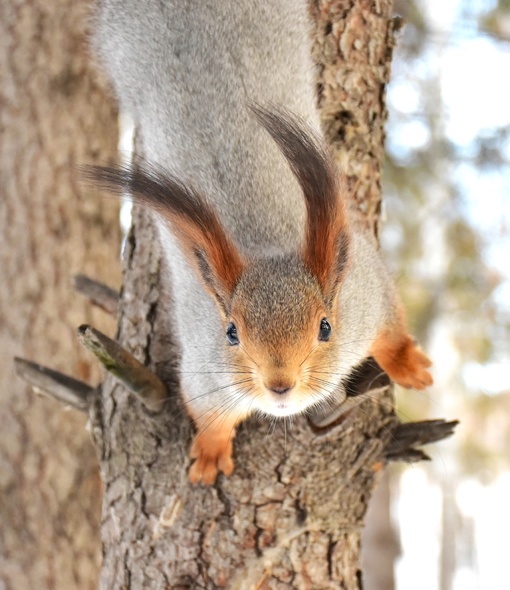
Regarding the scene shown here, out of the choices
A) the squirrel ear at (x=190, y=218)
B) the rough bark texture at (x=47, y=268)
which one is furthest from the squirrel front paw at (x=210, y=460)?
the rough bark texture at (x=47, y=268)

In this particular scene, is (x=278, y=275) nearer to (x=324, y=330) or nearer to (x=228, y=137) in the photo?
(x=324, y=330)

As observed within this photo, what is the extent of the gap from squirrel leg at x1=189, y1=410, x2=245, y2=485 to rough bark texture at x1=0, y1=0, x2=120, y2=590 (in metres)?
1.22

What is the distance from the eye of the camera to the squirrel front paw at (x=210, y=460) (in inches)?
64.0

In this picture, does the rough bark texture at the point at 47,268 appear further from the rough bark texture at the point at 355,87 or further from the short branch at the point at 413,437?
the short branch at the point at 413,437

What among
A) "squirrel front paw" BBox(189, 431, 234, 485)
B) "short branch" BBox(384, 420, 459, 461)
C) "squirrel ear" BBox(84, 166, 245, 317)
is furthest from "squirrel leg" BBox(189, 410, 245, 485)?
"short branch" BBox(384, 420, 459, 461)

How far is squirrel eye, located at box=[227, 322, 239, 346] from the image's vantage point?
156 cm

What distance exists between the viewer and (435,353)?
14.8 ft

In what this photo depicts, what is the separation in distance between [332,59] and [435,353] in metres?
2.93

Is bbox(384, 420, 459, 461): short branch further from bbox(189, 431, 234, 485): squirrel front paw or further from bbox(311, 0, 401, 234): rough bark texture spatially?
bbox(311, 0, 401, 234): rough bark texture

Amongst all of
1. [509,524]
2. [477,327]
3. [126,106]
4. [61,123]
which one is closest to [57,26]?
[61,123]

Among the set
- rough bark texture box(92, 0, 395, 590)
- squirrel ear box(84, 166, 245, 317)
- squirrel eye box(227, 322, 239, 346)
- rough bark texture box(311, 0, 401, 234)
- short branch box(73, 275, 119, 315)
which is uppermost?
rough bark texture box(311, 0, 401, 234)

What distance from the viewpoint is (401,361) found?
185 cm

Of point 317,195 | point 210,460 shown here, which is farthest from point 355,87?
point 210,460

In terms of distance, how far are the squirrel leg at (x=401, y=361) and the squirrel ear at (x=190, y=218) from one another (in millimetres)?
435
